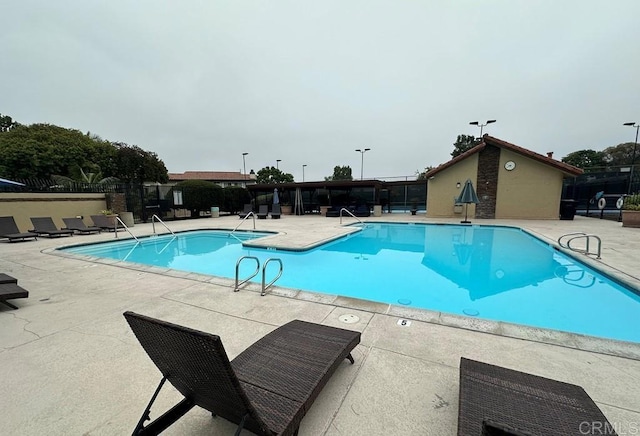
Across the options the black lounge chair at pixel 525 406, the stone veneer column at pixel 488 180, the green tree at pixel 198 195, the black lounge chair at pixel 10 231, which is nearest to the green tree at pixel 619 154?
the stone veneer column at pixel 488 180

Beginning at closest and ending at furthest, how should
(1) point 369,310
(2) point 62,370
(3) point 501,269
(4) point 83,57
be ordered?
(2) point 62,370 → (1) point 369,310 → (3) point 501,269 → (4) point 83,57

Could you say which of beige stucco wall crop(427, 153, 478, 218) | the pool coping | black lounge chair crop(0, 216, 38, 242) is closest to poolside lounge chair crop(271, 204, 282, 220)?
beige stucco wall crop(427, 153, 478, 218)

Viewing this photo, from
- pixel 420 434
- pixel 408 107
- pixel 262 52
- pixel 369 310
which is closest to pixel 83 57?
pixel 262 52

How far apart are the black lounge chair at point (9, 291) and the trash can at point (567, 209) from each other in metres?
20.0

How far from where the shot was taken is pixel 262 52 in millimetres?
13945

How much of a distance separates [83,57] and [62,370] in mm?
14712

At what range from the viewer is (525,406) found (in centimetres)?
159

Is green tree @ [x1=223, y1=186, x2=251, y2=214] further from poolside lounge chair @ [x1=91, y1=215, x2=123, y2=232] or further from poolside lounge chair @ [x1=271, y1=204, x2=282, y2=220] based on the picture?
poolside lounge chair @ [x1=91, y1=215, x2=123, y2=232]

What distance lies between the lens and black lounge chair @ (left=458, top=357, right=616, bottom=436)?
143cm

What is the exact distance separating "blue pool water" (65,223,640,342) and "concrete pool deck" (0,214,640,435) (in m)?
1.82

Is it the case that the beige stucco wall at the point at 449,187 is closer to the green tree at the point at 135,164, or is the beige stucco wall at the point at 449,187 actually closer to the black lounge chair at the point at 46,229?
the black lounge chair at the point at 46,229

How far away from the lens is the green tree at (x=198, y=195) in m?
18.1

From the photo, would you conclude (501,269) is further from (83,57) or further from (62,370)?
(83,57)

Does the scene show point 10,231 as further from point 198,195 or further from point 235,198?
point 235,198
